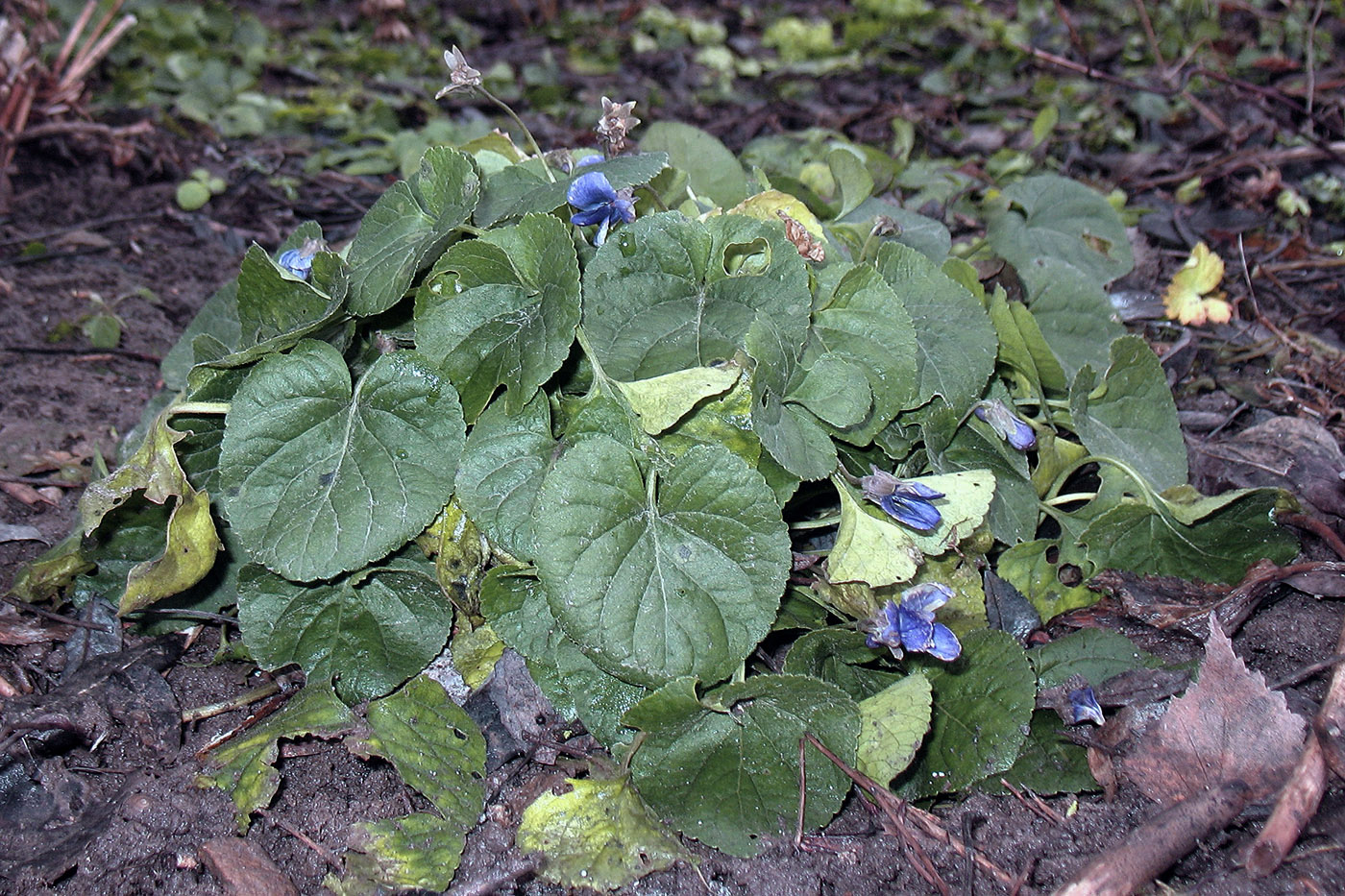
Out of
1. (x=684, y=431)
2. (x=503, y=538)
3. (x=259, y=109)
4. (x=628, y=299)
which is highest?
(x=628, y=299)

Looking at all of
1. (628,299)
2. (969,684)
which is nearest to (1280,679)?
(969,684)

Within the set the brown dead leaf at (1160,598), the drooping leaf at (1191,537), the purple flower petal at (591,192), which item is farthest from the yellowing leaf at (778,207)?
the brown dead leaf at (1160,598)

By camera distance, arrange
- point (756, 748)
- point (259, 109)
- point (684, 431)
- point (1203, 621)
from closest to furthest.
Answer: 1. point (756, 748)
2. point (684, 431)
3. point (1203, 621)
4. point (259, 109)

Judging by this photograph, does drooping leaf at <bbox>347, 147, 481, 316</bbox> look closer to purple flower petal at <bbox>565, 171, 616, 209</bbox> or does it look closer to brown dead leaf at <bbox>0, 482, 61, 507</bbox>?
purple flower petal at <bbox>565, 171, 616, 209</bbox>

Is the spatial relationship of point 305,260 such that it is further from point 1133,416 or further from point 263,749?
point 1133,416

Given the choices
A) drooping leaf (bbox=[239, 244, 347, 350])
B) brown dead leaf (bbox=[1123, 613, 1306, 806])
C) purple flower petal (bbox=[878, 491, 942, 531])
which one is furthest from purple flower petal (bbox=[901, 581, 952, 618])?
drooping leaf (bbox=[239, 244, 347, 350])

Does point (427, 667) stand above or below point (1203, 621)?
below

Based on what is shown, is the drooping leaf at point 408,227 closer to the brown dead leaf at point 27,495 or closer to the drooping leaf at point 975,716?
the brown dead leaf at point 27,495

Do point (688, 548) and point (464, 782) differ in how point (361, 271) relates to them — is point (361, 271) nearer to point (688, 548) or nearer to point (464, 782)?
point (688, 548)
